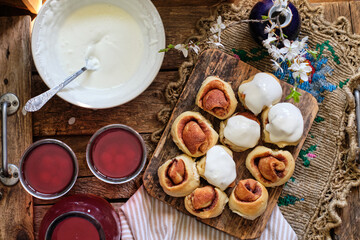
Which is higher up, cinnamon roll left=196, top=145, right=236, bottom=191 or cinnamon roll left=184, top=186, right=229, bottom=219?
cinnamon roll left=196, top=145, right=236, bottom=191

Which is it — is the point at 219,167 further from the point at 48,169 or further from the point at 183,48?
the point at 48,169

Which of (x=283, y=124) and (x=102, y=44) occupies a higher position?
(x=102, y=44)

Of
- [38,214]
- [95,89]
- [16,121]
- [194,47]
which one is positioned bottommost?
[38,214]

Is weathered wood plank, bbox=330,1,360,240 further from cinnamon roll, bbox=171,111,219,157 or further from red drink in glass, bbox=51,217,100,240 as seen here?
red drink in glass, bbox=51,217,100,240

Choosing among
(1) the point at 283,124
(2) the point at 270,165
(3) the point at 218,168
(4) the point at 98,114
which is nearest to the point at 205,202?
(3) the point at 218,168

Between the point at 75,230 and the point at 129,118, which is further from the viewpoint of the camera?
the point at 129,118

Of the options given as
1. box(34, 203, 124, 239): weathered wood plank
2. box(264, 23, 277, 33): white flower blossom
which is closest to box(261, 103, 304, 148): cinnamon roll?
box(264, 23, 277, 33): white flower blossom
